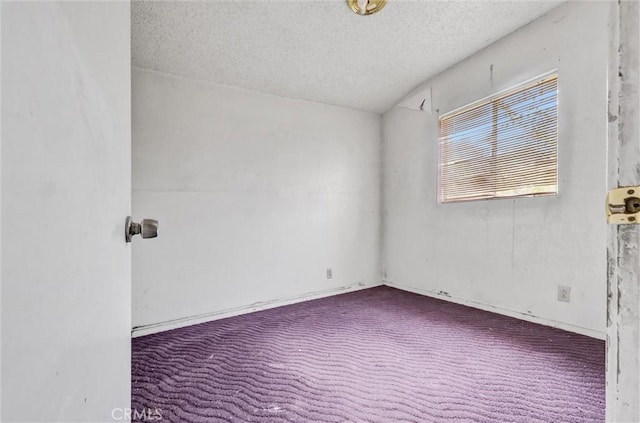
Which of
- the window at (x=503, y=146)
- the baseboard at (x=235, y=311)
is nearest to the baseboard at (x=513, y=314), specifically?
the baseboard at (x=235, y=311)

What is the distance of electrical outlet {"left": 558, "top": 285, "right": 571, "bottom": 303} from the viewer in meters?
1.98

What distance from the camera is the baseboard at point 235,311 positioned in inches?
88.0

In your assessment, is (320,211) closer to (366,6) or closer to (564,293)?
(366,6)

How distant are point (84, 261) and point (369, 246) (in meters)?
3.28

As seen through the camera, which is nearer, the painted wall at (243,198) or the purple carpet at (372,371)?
the purple carpet at (372,371)

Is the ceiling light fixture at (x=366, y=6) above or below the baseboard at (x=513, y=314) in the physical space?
above

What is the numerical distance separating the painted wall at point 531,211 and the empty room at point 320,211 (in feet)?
0.05

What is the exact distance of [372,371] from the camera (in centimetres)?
160

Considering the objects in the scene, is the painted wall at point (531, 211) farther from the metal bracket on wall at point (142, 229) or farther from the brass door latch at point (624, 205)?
the metal bracket on wall at point (142, 229)

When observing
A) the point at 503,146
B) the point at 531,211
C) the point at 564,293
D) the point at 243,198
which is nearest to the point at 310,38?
the point at 243,198

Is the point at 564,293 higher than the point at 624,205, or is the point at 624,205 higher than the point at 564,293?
the point at 624,205

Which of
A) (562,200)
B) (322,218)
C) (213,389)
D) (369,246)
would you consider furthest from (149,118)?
(562,200)

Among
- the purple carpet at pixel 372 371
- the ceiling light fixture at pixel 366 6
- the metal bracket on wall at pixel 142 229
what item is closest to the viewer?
the metal bracket on wall at pixel 142 229

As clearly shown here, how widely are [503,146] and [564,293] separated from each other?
1.21m
